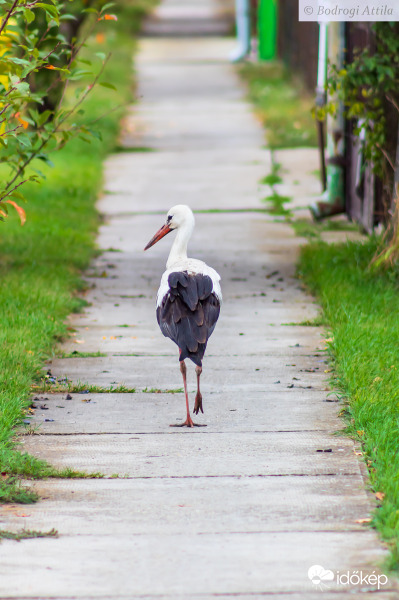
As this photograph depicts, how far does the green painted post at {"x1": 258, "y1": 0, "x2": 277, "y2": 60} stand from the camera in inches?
1053

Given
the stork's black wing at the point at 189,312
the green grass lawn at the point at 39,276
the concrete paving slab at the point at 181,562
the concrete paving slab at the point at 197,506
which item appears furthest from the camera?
the stork's black wing at the point at 189,312

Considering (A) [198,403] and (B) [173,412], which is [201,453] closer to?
(A) [198,403]

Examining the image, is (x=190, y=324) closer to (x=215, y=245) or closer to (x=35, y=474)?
(x=35, y=474)

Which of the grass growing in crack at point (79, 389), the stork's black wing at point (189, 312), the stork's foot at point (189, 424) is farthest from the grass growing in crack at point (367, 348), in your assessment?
the grass growing in crack at point (79, 389)

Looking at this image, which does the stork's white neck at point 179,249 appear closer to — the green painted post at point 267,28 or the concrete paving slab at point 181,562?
the concrete paving slab at point 181,562

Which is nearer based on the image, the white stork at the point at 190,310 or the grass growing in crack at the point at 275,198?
the white stork at the point at 190,310

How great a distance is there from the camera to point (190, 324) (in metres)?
5.98

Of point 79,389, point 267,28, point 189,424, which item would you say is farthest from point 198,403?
point 267,28

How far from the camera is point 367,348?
23.3 feet

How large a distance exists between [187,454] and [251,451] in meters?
0.36

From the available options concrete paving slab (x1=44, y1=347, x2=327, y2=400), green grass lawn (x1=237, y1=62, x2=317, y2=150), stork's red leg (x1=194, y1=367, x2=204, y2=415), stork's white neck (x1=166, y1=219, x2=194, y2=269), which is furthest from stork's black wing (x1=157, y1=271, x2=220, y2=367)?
green grass lawn (x1=237, y1=62, x2=317, y2=150)

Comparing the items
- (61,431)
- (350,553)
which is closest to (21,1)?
(61,431)

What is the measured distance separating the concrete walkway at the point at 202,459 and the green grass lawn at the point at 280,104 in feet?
22.6

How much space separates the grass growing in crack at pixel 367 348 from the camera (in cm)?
509
